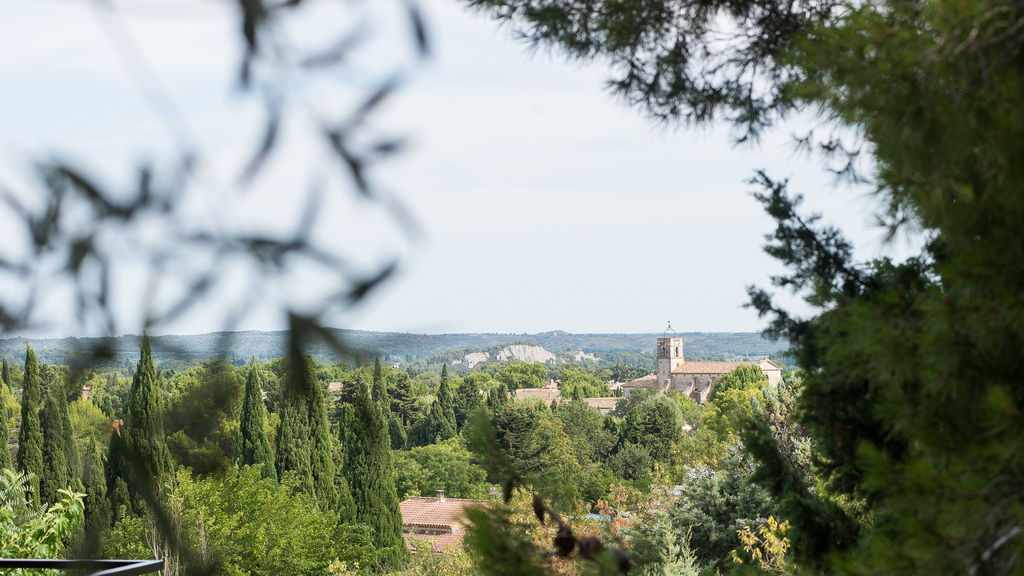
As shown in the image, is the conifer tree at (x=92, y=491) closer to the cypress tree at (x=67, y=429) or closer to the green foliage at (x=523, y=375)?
the cypress tree at (x=67, y=429)

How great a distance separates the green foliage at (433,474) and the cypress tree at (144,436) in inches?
1071

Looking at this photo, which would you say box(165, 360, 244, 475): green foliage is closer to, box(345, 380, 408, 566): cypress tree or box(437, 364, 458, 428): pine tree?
box(345, 380, 408, 566): cypress tree

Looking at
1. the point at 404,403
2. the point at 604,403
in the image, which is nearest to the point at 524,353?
the point at 604,403

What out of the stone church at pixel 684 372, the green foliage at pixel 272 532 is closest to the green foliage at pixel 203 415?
the green foliage at pixel 272 532

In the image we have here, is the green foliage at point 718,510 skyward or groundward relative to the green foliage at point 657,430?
skyward

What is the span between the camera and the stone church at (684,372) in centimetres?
6725

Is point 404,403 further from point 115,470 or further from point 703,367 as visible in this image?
point 703,367

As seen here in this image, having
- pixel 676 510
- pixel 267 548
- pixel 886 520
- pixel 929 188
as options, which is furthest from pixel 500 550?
pixel 267 548

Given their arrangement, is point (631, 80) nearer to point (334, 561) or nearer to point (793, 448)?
point (793, 448)

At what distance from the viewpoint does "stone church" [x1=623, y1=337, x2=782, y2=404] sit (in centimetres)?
6725

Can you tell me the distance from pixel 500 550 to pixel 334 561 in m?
12.7

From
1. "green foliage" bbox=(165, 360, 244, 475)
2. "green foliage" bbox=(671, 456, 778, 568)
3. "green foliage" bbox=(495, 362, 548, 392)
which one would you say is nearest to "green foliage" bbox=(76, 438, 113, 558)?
"green foliage" bbox=(165, 360, 244, 475)

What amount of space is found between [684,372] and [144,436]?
7117cm

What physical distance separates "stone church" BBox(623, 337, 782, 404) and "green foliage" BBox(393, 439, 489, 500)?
122 feet
